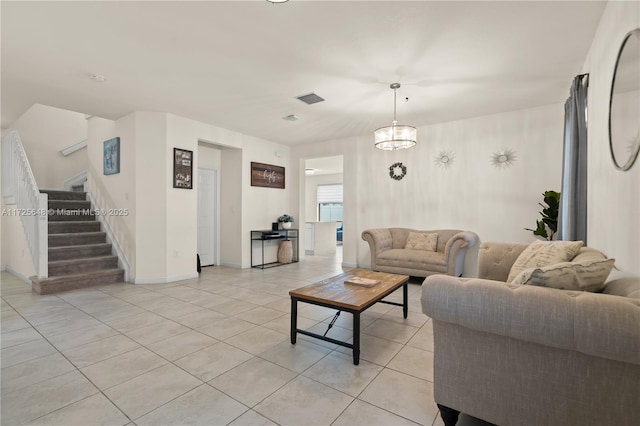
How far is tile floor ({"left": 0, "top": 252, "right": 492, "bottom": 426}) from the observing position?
1.63 metres

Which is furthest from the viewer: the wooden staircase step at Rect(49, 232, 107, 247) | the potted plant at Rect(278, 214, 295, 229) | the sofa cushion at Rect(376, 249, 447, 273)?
the potted plant at Rect(278, 214, 295, 229)

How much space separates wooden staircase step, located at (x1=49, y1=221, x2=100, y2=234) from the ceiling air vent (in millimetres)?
4432

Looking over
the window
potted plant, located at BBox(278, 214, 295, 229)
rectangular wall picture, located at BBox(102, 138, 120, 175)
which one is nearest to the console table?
potted plant, located at BBox(278, 214, 295, 229)

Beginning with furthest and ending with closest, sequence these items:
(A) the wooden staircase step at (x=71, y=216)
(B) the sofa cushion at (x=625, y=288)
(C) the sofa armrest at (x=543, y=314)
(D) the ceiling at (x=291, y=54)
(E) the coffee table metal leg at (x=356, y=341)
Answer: (A) the wooden staircase step at (x=71, y=216) → (D) the ceiling at (x=291, y=54) → (E) the coffee table metal leg at (x=356, y=341) → (B) the sofa cushion at (x=625, y=288) → (C) the sofa armrest at (x=543, y=314)

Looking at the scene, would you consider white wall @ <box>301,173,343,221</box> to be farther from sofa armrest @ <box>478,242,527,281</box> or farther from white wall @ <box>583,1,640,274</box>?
white wall @ <box>583,1,640,274</box>

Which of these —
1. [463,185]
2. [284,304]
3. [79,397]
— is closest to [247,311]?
[284,304]

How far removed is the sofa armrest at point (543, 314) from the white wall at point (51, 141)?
26.5ft

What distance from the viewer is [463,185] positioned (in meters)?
4.99

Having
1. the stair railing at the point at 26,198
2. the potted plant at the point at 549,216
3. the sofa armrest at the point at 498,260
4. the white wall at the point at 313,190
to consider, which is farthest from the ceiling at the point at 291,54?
the white wall at the point at 313,190

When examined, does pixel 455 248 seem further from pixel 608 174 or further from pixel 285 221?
pixel 285 221

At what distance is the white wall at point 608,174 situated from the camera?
1.73m

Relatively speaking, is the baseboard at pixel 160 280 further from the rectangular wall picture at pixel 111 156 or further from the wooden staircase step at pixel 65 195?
the wooden staircase step at pixel 65 195

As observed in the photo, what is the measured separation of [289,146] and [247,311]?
14.9ft

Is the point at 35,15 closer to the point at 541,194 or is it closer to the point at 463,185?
the point at 463,185
